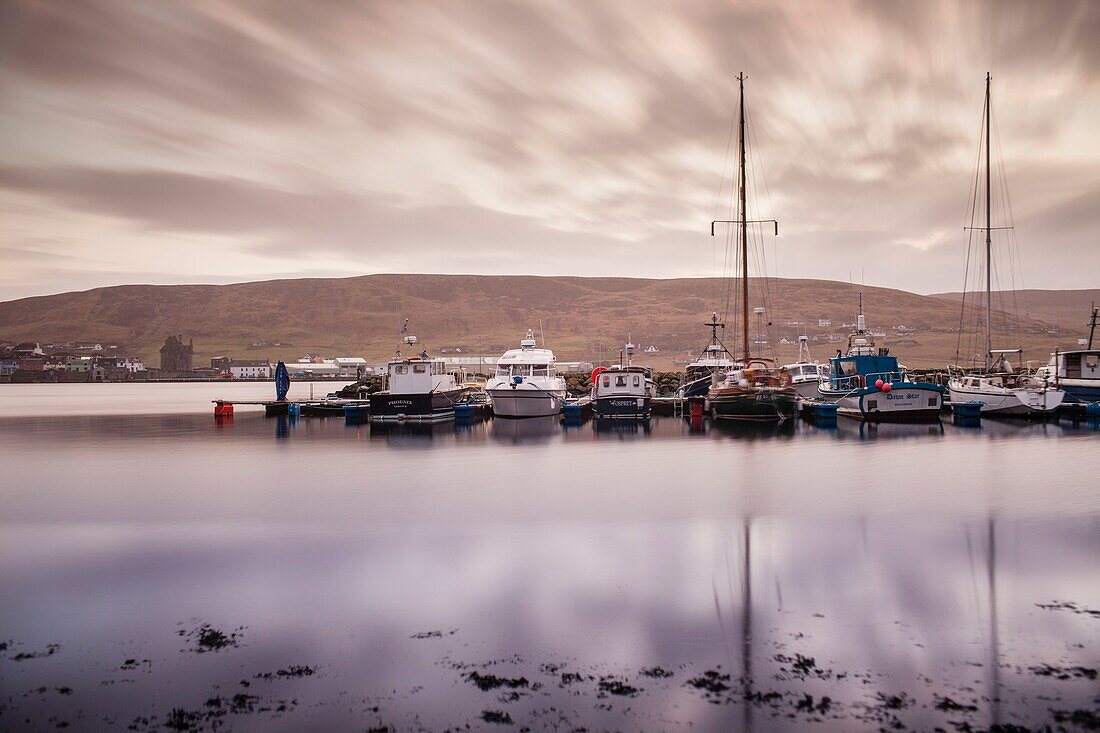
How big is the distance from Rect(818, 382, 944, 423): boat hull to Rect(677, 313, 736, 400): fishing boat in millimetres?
11539

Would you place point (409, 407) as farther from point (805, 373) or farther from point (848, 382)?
point (805, 373)

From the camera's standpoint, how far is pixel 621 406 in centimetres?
4781

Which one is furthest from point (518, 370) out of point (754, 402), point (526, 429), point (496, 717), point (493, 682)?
point (496, 717)

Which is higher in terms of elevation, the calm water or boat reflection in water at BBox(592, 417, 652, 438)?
the calm water

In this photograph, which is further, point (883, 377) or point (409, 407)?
point (409, 407)

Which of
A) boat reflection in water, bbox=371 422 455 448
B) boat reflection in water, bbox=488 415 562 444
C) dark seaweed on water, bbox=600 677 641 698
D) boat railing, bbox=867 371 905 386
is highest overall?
boat railing, bbox=867 371 905 386

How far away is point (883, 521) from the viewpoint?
17234mm

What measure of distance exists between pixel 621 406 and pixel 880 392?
49.2 feet

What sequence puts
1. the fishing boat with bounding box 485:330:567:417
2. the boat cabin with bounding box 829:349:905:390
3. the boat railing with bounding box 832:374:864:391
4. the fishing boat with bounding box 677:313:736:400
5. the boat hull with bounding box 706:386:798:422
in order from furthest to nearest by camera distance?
the fishing boat with bounding box 677:313:736:400 → the fishing boat with bounding box 485:330:567:417 → the boat railing with bounding box 832:374:864:391 → the boat cabin with bounding box 829:349:905:390 → the boat hull with bounding box 706:386:798:422

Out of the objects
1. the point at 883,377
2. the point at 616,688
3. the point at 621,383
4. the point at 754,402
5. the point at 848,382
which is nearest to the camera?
the point at 616,688

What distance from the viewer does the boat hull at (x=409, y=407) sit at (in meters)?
46.5

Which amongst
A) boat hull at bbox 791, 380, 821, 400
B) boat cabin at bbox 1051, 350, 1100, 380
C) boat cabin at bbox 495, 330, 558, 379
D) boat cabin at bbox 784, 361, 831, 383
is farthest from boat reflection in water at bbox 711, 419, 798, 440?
boat cabin at bbox 1051, 350, 1100, 380

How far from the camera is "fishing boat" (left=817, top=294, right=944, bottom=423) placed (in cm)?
4394

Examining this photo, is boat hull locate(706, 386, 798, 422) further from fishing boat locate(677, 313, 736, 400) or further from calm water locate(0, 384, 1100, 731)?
calm water locate(0, 384, 1100, 731)
